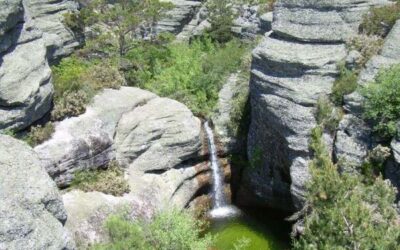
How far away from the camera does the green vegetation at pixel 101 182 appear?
22.0m

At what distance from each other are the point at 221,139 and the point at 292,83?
6.07 metres

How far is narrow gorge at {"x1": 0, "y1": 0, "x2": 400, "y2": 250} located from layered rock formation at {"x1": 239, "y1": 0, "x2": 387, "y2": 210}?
2.6 inches

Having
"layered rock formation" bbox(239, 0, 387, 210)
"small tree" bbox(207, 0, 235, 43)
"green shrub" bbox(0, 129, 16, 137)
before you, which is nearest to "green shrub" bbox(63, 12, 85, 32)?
"small tree" bbox(207, 0, 235, 43)

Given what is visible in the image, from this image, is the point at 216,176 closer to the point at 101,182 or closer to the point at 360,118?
the point at 101,182

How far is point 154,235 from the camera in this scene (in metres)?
16.4

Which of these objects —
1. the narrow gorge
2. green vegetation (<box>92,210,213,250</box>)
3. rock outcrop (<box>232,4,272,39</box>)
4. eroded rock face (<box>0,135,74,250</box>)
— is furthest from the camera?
rock outcrop (<box>232,4,272,39</box>)

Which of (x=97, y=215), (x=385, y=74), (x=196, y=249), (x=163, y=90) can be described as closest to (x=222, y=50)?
(x=163, y=90)

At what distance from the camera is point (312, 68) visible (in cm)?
2356

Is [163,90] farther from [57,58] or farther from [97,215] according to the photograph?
[97,215]

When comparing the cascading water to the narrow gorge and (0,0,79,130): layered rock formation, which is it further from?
(0,0,79,130): layered rock formation

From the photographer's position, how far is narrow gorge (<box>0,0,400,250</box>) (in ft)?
50.4

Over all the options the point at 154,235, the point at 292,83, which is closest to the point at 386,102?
the point at 292,83

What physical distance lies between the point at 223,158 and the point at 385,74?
10.6 m

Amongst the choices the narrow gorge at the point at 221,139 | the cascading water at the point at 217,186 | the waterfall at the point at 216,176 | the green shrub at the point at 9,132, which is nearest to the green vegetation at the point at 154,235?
the narrow gorge at the point at 221,139
